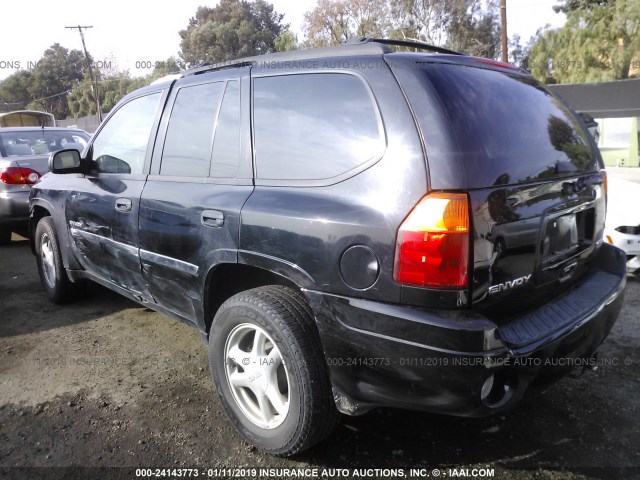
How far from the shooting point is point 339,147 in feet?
7.11

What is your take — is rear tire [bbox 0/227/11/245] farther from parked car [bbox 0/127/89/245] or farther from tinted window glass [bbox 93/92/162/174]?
tinted window glass [bbox 93/92/162/174]

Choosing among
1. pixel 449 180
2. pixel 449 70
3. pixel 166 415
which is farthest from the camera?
pixel 166 415

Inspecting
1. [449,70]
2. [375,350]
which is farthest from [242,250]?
[449,70]

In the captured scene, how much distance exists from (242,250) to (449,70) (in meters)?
1.23

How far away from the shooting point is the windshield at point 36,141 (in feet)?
23.3

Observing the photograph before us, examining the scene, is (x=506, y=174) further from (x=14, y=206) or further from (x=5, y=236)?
(x=5, y=236)

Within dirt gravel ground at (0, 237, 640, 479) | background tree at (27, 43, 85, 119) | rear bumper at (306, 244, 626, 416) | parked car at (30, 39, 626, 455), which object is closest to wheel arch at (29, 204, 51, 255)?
dirt gravel ground at (0, 237, 640, 479)

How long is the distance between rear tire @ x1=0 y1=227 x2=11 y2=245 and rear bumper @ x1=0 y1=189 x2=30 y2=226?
1.49ft

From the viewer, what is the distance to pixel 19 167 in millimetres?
6648

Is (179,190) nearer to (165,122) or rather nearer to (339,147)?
(165,122)

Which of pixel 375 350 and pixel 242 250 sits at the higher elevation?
pixel 242 250

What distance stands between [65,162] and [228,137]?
6.12ft

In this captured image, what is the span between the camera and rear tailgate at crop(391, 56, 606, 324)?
1.91m

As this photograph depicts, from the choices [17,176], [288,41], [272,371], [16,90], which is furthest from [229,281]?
[16,90]
